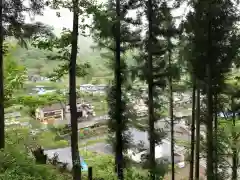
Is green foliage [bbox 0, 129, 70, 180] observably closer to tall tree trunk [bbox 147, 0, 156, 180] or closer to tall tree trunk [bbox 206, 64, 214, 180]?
tall tree trunk [bbox 147, 0, 156, 180]

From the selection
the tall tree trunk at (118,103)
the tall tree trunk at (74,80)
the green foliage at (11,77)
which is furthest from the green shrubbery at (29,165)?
the green foliage at (11,77)

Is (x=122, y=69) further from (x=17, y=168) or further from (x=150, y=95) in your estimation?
(x=17, y=168)

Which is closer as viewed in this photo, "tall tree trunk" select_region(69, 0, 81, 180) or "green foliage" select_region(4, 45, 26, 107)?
"tall tree trunk" select_region(69, 0, 81, 180)

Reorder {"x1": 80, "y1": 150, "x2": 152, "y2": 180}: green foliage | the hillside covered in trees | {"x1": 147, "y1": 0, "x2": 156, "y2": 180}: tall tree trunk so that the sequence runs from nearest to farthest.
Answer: the hillside covered in trees < {"x1": 147, "y1": 0, "x2": 156, "y2": 180}: tall tree trunk < {"x1": 80, "y1": 150, "x2": 152, "y2": 180}: green foliage

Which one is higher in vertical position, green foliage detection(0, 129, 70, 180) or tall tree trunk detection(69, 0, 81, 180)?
tall tree trunk detection(69, 0, 81, 180)

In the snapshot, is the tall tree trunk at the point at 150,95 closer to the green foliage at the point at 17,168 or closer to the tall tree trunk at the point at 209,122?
the tall tree trunk at the point at 209,122

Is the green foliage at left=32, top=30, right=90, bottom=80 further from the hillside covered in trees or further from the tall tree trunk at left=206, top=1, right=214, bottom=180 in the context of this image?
the tall tree trunk at left=206, top=1, right=214, bottom=180

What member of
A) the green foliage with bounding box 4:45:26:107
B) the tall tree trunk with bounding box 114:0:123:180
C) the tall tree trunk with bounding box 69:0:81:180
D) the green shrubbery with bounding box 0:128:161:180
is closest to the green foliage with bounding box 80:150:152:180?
the green shrubbery with bounding box 0:128:161:180

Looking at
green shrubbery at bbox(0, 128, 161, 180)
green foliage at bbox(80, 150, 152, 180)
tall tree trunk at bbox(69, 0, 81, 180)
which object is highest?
tall tree trunk at bbox(69, 0, 81, 180)

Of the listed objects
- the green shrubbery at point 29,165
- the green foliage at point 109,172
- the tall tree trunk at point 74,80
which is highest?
the tall tree trunk at point 74,80

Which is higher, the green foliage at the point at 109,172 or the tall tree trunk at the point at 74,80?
the tall tree trunk at the point at 74,80

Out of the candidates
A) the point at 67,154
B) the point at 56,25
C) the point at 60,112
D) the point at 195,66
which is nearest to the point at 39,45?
the point at 56,25

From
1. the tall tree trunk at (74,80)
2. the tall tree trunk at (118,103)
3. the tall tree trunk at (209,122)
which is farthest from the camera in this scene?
the tall tree trunk at (118,103)

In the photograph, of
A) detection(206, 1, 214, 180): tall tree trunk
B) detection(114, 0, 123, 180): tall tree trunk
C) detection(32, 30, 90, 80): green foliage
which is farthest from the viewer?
Answer: detection(114, 0, 123, 180): tall tree trunk
